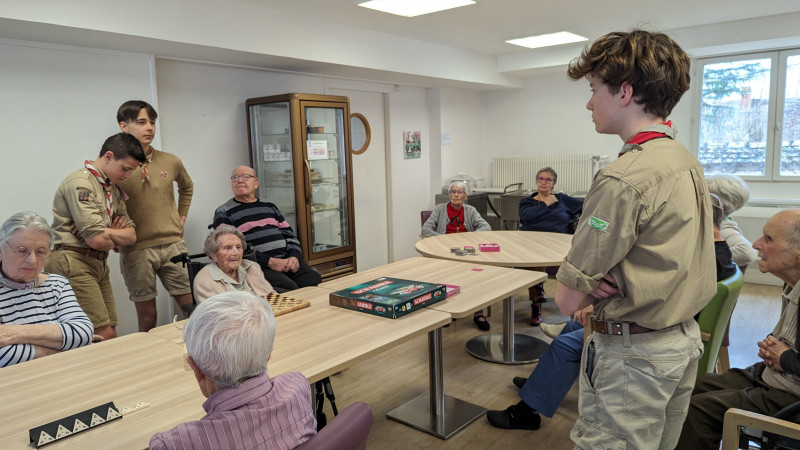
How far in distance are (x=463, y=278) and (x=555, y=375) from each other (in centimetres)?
64

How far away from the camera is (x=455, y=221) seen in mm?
4727

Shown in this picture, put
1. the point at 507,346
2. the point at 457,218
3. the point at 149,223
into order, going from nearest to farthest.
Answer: the point at 149,223, the point at 507,346, the point at 457,218

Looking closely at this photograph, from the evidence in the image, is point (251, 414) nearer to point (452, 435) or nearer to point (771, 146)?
point (452, 435)

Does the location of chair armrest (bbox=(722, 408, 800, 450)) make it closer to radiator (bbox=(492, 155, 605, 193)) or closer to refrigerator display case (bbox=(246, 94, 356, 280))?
refrigerator display case (bbox=(246, 94, 356, 280))

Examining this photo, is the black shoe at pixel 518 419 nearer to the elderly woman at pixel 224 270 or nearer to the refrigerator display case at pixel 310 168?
the elderly woman at pixel 224 270

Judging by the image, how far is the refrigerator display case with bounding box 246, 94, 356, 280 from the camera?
4559mm

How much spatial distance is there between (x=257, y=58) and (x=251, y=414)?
3728 mm

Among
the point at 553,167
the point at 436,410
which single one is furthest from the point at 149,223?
the point at 553,167

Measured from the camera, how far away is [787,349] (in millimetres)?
1766

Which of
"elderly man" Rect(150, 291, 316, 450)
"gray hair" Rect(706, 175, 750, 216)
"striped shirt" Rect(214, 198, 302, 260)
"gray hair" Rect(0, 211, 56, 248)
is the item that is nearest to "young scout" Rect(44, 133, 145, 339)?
"gray hair" Rect(0, 211, 56, 248)

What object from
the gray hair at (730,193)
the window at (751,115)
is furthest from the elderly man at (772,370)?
the window at (751,115)

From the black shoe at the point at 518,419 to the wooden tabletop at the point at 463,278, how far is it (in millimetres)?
637

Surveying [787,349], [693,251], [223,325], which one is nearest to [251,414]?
[223,325]

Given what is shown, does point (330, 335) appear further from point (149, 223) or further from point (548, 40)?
point (548, 40)
